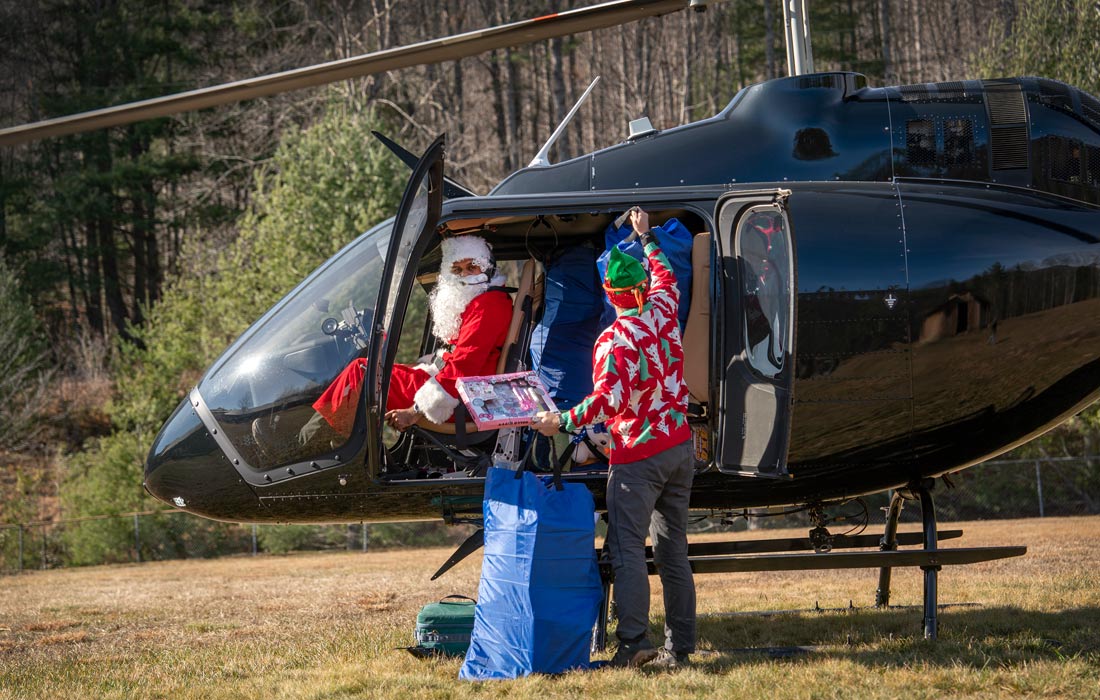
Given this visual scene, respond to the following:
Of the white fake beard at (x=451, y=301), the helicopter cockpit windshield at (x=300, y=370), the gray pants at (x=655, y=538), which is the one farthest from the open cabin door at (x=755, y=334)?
the helicopter cockpit windshield at (x=300, y=370)

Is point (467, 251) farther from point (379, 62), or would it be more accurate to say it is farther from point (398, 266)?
point (379, 62)

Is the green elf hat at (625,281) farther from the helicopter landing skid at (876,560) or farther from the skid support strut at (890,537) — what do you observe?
the skid support strut at (890,537)

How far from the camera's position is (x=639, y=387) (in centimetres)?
497

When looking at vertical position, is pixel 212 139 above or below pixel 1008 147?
above

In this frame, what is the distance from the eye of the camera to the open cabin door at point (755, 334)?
5168mm

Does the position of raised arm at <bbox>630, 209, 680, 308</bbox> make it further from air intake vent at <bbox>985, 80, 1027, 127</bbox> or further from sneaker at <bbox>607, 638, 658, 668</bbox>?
air intake vent at <bbox>985, 80, 1027, 127</bbox>

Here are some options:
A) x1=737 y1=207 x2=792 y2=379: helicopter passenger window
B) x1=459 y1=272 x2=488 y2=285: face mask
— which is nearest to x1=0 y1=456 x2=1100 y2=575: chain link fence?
x1=459 y1=272 x2=488 y2=285: face mask

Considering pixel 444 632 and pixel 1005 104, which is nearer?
pixel 444 632

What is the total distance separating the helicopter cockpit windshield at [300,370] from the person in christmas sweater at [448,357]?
0.01 meters

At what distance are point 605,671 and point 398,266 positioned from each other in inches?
91.2

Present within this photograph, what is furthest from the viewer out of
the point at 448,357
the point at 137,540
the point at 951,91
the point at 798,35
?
the point at 137,540

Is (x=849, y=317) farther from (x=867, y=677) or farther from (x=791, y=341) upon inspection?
(x=867, y=677)

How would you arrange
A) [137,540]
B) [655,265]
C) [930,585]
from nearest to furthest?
[655,265], [930,585], [137,540]

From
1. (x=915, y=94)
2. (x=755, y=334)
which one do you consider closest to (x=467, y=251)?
(x=755, y=334)
